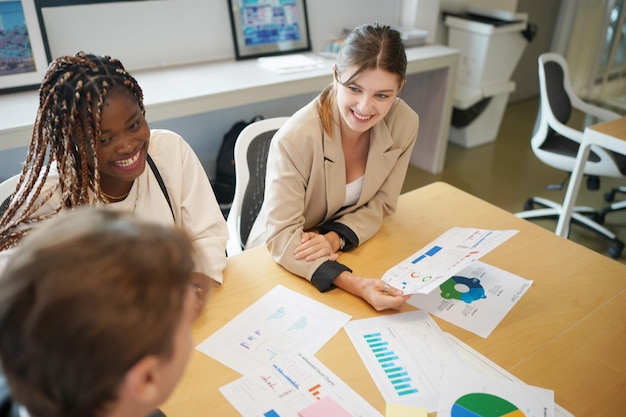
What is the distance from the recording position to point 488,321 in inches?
44.9

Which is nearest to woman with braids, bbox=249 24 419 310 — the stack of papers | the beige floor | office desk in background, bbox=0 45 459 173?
office desk in background, bbox=0 45 459 173

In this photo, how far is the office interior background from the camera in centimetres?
244

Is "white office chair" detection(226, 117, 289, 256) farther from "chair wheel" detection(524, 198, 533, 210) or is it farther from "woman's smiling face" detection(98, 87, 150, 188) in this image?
"chair wheel" detection(524, 198, 533, 210)

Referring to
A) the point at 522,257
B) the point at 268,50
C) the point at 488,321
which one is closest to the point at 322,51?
the point at 268,50

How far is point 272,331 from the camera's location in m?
1.07

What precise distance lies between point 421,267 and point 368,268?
0.14 m

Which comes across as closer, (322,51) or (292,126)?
(292,126)

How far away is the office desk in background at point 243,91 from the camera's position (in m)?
2.12

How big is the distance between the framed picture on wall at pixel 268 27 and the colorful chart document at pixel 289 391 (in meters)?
2.26

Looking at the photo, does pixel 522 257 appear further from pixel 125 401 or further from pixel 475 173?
pixel 475 173

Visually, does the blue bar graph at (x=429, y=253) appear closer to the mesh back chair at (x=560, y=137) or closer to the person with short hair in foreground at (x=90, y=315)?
the person with short hair in foreground at (x=90, y=315)

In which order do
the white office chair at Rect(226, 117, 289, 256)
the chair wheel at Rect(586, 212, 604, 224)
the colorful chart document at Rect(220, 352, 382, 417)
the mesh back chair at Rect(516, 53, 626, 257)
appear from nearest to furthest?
the colorful chart document at Rect(220, 352, 382, 417), the white office chair at Rect(226, 117, 289, 256), the mesh back chair at Rect(516, 53, 626, 257), the chair wheel at Rect(586, 212, 604, 224)

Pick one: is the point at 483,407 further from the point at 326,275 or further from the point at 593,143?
the point at 593,143

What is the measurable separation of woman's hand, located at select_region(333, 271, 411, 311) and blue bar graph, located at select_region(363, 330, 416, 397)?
0.08 metres
